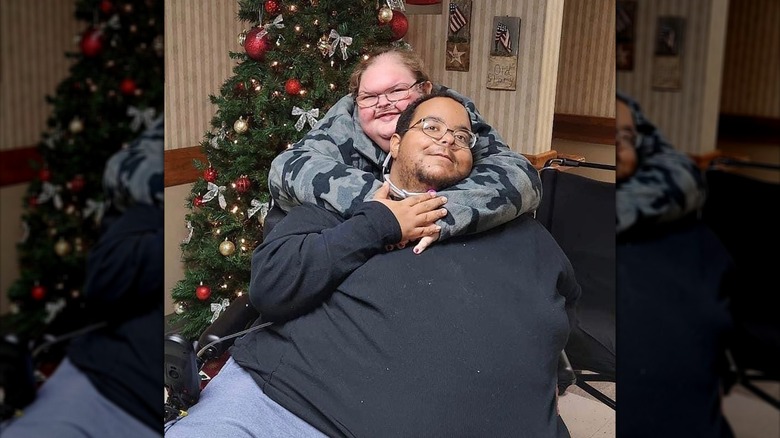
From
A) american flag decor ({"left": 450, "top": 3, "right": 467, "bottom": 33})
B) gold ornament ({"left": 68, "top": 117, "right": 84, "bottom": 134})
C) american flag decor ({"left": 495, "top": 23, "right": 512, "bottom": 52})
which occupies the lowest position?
gold ornament ({"left": 68, "top": 117, "right": 84, "bottom": 134})

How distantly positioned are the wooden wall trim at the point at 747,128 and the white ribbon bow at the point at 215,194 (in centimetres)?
76

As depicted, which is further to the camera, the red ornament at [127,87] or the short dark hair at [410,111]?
the short dark hair at [410,111]

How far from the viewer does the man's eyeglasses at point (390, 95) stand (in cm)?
130

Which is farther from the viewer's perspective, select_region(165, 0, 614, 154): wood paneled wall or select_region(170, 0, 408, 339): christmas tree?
select_region(170, 0, 408, 339): christmas tree

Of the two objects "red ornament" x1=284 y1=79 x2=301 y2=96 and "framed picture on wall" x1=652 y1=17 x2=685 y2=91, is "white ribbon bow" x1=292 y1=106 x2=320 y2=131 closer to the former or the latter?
"red ornament" x1=284 y1=79 x2=301 y2=96

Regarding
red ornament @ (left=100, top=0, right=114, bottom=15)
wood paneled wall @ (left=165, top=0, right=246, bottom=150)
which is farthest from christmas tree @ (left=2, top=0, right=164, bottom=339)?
wood paneled wall @ (left=165, top=0, right=246, bottom=150)

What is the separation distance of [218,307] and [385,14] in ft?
1.77

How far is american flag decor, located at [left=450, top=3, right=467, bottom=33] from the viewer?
1.27 m

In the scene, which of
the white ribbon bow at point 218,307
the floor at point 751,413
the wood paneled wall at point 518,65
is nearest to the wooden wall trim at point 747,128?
the floor at point 751,413

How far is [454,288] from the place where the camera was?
4.11 feet

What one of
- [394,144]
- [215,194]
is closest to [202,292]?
[215,194]

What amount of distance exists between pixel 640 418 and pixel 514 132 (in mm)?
466

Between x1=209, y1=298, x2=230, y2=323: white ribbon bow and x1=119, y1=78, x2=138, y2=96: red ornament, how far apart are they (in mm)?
524

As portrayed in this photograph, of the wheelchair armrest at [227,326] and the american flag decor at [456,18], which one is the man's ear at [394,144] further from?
the wheelchair armrest at [227,326]
